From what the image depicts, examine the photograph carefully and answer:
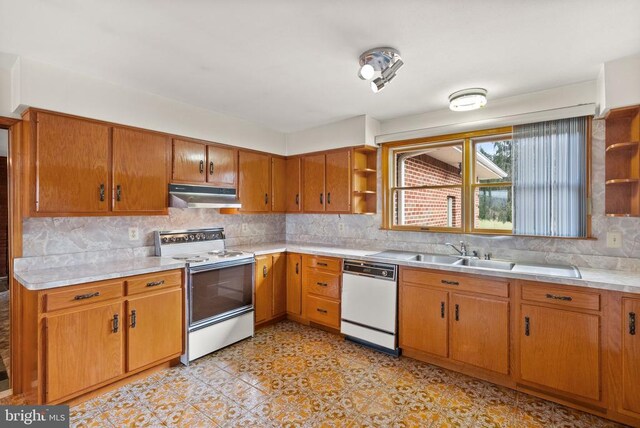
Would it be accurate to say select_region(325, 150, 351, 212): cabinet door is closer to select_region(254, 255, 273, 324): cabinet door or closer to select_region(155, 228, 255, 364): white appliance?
select_region(254, 255, 273, 324): cabinet door

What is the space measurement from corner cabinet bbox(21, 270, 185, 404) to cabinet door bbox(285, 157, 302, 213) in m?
1.83

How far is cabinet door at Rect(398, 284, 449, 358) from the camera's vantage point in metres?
2.75

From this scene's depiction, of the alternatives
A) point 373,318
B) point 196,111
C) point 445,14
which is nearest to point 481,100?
point 445,14

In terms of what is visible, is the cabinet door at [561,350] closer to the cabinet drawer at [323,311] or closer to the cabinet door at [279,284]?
the cabinet drawer at [323,311]

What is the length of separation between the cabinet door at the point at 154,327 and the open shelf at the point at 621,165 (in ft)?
11.5

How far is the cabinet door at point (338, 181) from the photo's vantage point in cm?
371

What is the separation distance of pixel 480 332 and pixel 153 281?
2.69m

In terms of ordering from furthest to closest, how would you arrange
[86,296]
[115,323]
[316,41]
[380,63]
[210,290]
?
[210,290], [115,323], [86,296], [380,63], [316,41]

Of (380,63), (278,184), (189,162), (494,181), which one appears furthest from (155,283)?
(494,181)

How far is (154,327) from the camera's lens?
8.61 feet

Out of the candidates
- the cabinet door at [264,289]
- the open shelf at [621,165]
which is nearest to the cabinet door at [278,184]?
the cabinet door at [264,289]

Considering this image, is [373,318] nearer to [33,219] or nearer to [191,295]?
[191,295]

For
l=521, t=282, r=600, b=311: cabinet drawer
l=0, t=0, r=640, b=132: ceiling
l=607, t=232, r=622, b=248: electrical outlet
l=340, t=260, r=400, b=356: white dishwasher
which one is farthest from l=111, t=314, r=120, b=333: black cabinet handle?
l=607, t=232, r=622, b=248: electrical outlet

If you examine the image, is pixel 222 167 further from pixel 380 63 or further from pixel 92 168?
pixel 380 63
